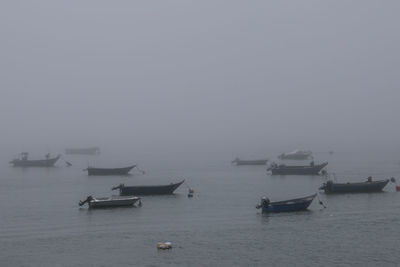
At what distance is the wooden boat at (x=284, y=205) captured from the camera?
6247 centimetres

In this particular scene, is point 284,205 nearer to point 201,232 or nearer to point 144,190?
point 201,232

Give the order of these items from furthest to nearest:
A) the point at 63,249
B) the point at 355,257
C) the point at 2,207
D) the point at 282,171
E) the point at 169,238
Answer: the point at 282,171 → the point at 2,207 → the point at 169,238 → the point at 63,249 → the point at 355,257

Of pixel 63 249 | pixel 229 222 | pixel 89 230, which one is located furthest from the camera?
pixel 229 222

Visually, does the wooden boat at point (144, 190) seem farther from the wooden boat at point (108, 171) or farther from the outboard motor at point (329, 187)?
the wooden boat at point (108, 171)

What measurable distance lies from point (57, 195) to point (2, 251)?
41524mm

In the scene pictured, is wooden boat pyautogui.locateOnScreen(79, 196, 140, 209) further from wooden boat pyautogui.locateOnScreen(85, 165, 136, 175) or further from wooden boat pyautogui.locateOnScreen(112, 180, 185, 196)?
wooden boat pyautogui.locateOnScreen(85, 165, 136, 175)

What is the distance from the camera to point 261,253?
4406 centimetres

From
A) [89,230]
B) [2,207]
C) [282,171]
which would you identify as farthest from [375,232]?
[282,171]

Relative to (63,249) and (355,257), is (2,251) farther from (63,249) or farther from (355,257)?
(355,257)

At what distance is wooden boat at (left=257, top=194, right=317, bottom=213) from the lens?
205 ft

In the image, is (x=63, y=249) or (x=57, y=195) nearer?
(x=63, y=249)

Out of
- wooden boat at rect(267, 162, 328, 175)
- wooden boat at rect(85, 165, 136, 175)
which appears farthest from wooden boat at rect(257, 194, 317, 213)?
wooden boat at rect(85, 165, 136, 175)

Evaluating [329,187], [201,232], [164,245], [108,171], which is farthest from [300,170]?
[164,245]

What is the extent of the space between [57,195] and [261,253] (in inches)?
1977
